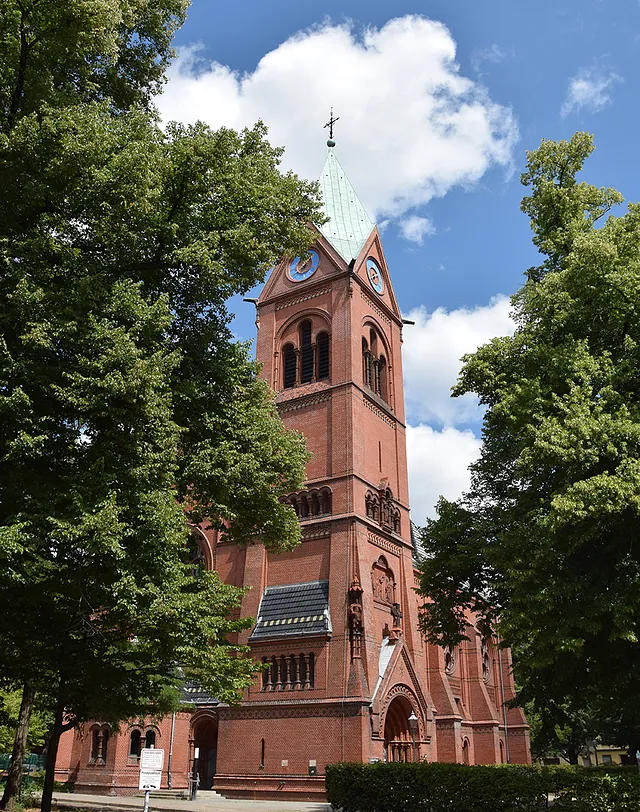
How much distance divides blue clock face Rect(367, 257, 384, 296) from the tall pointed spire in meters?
1.32

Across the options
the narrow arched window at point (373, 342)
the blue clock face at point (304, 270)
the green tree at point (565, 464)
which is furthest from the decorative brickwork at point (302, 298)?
the green tree at point (565, 464)

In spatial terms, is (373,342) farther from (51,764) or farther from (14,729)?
(51,764)

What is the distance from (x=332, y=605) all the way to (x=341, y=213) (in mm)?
21553

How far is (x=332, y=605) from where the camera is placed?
1152 inches

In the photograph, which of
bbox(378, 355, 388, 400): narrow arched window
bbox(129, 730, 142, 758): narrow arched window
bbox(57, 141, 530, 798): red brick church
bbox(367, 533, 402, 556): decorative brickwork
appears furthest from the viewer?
bbox(378, 355, 388, 400): narrow arched window

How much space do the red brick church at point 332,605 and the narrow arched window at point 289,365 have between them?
0.10m

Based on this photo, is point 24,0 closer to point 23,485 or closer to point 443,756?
point 23,485

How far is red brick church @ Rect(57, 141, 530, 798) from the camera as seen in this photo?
27875 millimetres

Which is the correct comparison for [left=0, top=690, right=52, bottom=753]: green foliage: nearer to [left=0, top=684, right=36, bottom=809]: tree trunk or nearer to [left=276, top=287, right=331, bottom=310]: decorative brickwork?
[left=0, top=684, right=36, bottom=809]: tree trunk

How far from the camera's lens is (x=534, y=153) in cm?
1877

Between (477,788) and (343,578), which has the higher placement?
(343,578)

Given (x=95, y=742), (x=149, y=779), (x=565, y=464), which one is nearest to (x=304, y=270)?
(x=95, y=742)

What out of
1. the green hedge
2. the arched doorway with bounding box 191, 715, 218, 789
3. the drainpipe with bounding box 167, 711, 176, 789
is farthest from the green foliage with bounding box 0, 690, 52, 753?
the green hedge

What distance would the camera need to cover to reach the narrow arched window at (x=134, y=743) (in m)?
31.3
